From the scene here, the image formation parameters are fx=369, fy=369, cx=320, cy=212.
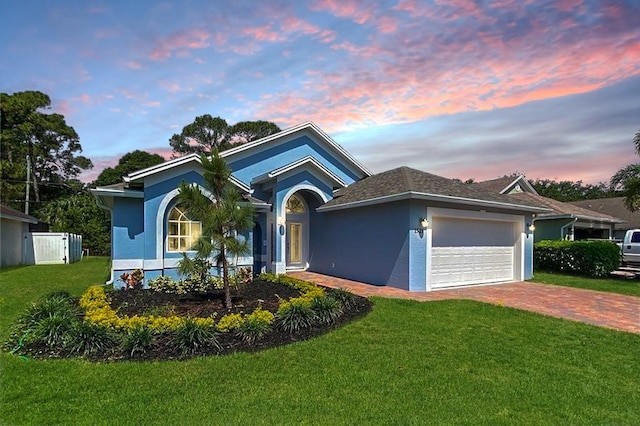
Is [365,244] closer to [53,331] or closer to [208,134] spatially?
[53,331]

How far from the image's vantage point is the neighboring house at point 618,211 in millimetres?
33500

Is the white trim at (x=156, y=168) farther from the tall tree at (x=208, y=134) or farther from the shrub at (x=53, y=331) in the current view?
the tall tree at (x=208, y=134)

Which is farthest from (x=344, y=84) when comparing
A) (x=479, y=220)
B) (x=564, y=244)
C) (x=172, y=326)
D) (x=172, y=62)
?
(x=564, y=244)

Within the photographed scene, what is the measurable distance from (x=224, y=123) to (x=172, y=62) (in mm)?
34360

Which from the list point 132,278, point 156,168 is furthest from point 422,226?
point 132,278

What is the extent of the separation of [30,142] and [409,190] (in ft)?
122

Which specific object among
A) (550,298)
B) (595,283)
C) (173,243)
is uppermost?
(173,243)

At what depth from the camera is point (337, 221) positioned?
16.0 meters

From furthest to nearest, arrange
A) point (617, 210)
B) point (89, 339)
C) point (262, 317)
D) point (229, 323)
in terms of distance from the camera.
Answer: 1. point (617, 210)
2. point (262, 317)
3. point (229, 323)
4. point (89, 339)

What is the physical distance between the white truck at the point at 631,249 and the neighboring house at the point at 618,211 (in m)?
15.8

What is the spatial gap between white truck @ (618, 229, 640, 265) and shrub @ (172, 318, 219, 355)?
22.1 m

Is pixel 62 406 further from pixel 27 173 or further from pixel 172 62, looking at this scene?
pixel 27 173

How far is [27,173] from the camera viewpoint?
109 ft

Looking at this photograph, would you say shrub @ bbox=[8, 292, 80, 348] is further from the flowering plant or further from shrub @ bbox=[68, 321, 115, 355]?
the flowering plant
